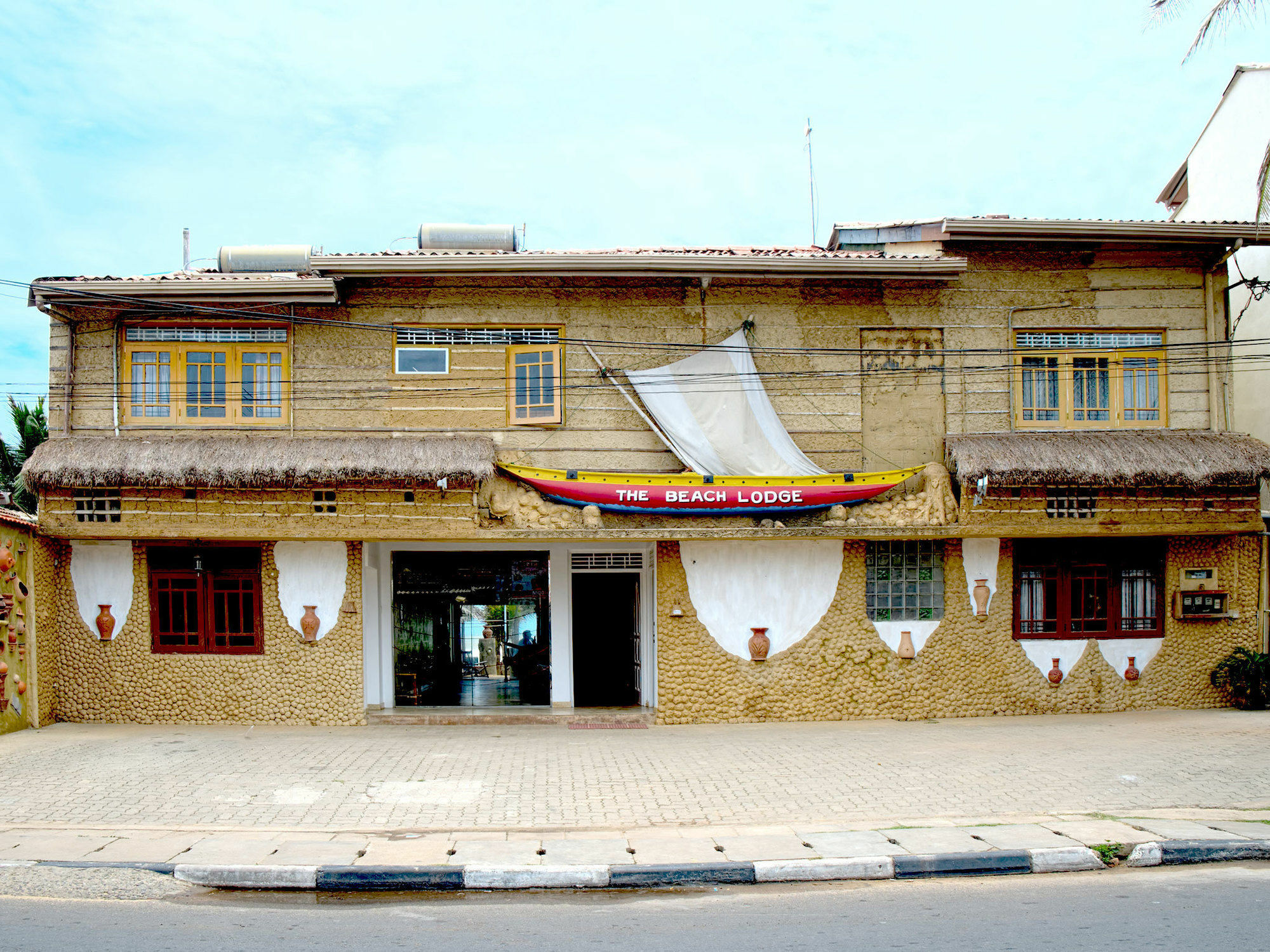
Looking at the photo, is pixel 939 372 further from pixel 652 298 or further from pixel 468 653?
pixel 468 653

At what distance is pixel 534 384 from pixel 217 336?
14.7 ft

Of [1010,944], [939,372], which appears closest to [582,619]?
[939,372]

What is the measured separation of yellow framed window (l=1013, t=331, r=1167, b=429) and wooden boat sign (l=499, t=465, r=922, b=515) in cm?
311

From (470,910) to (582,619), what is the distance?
8.90m

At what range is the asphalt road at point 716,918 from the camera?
5.64 metres

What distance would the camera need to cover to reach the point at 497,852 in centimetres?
731

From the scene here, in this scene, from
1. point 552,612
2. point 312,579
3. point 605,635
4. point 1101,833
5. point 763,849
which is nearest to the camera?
point 763,849

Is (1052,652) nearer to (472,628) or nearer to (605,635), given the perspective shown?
(605,635)

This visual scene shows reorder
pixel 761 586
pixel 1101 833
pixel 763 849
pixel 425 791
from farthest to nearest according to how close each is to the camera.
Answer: pixel 761 586
pixel 425 791
pixel 1101 833
pixel 763 849

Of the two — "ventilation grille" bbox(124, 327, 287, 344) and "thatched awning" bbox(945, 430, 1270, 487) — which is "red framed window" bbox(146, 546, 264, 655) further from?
"thatched awning" bbox(945, 430, 1270, 487)

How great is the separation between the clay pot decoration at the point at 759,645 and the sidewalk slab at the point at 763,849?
554cm

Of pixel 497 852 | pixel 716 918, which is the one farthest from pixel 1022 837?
pixel 497 852

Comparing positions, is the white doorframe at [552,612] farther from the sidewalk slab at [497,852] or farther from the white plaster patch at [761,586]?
the sidewalk slab at [497,852]

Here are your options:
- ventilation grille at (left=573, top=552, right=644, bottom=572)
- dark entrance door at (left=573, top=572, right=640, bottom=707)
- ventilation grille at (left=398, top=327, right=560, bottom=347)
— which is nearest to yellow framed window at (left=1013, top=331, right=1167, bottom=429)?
ventilation grille at (left=573, top=552, right=644, bottom=572)
